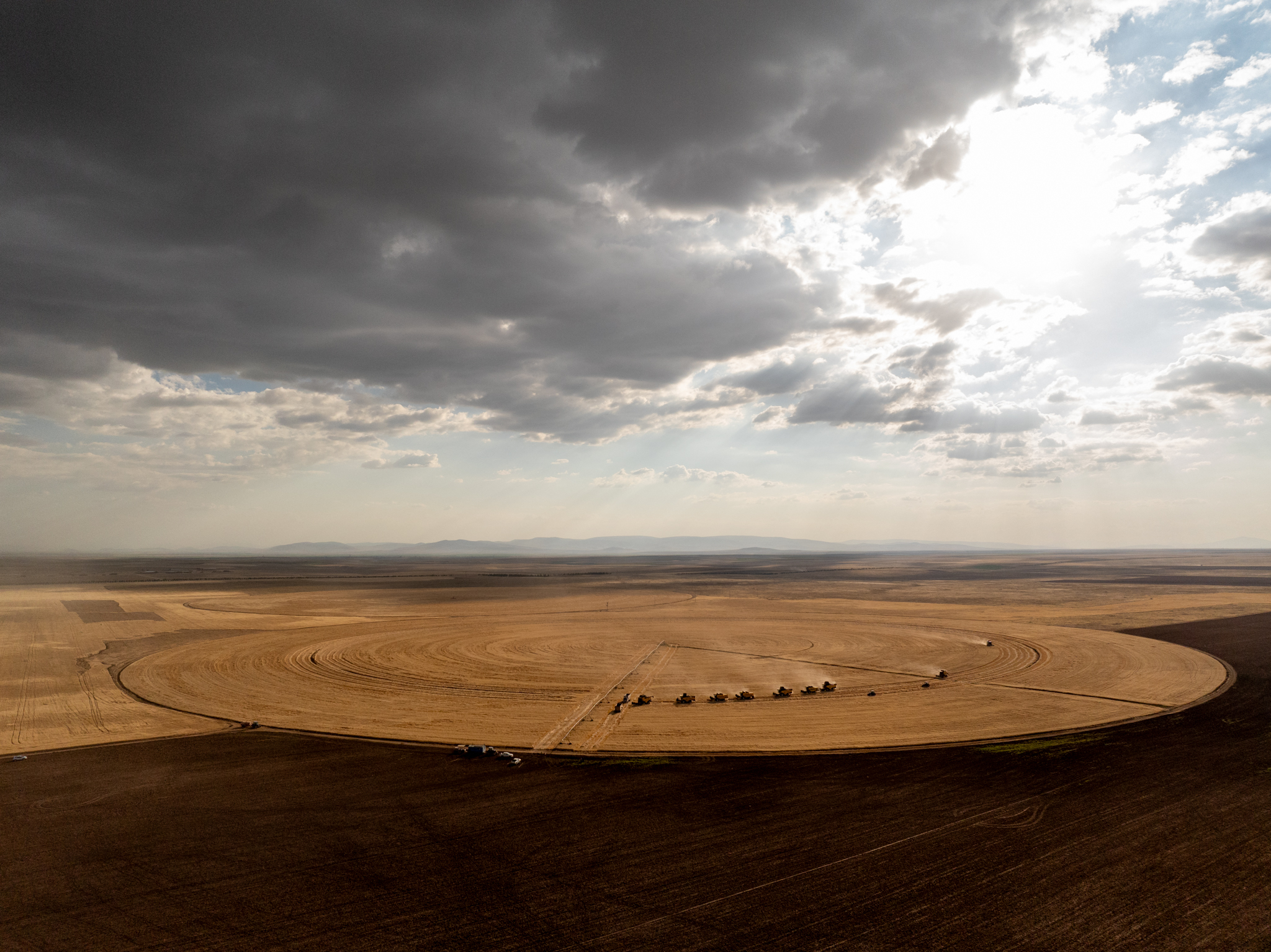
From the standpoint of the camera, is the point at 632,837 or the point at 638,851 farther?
the point at 632,837

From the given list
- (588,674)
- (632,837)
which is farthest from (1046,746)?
(588,674)

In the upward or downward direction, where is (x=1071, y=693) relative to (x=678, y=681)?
upward

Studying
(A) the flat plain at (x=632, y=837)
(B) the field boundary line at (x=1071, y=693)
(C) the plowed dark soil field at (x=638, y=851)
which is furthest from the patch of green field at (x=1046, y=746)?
(B) the field boundary line at (x=1071, y=693)

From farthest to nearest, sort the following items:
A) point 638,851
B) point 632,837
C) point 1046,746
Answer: point 1046,746
point 632,837
point 638,851

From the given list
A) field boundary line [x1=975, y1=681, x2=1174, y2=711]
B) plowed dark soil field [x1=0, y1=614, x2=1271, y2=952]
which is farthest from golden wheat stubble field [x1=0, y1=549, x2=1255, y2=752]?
plowed dark soil field [x1=0, y1=614, x2=1271, y2=952]

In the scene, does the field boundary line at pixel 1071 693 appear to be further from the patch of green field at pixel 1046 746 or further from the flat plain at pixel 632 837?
the patch of green field at pixel 1046 746

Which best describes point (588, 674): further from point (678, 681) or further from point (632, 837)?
point (632, 837)

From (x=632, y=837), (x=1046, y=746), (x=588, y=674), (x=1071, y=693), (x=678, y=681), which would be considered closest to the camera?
(x=632, y=837)
